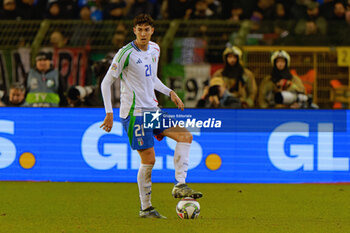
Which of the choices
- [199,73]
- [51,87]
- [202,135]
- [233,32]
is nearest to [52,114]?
[51,87]

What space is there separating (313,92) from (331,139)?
250 centimetres

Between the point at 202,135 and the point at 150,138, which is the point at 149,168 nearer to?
the point at 150,138

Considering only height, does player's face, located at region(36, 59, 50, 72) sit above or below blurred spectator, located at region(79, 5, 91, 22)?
below

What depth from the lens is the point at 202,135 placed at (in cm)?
971

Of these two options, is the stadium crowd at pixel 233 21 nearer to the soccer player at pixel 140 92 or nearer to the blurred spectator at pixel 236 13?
the blurred spectator at pixel 236 13

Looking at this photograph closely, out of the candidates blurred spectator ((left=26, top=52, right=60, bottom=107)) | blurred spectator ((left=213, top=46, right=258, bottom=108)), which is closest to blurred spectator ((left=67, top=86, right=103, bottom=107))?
blurred spectator ((left=26, top=52, right=60, bottom=107))

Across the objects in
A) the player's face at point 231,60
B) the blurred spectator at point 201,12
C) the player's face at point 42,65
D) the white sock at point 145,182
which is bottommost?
the white sock at point 145,182

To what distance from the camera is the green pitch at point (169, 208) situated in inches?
249

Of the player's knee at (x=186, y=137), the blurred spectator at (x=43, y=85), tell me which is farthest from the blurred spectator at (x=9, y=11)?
the player's knee at (x=186, y=137)

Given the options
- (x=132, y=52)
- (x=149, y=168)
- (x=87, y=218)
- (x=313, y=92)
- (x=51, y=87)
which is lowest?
(x=87, y=218)

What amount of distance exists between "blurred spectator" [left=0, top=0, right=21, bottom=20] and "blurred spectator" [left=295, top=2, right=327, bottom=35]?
5.14 metres

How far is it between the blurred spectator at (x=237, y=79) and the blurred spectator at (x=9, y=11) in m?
4.78

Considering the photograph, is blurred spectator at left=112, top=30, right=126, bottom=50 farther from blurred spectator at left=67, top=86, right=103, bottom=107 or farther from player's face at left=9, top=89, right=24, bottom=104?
player's face at left=9, top=89, right=24, bottom=104

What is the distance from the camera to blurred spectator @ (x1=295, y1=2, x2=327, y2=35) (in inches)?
497
